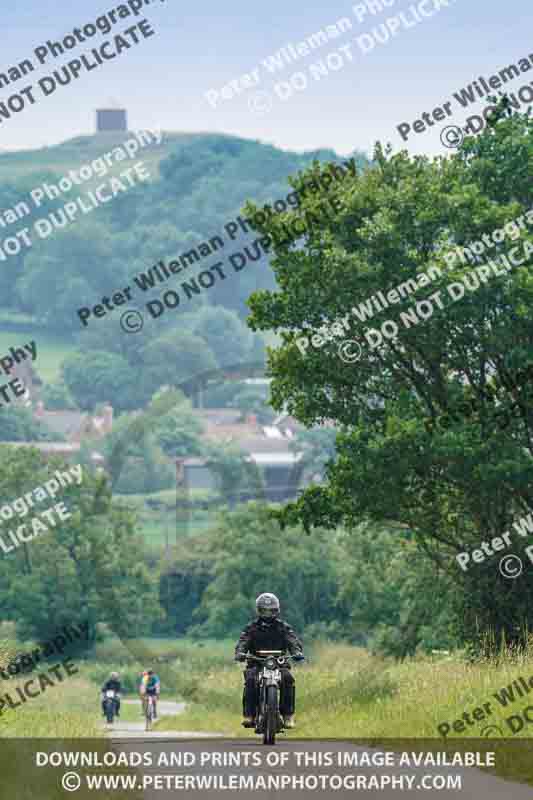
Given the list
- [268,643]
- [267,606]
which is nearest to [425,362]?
[268,643]

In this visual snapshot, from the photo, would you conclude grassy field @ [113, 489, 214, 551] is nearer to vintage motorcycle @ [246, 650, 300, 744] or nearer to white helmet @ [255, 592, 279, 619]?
vintage motorcycle @ [246, 650, 300, 744]

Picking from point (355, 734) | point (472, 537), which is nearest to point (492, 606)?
point (472, 537)

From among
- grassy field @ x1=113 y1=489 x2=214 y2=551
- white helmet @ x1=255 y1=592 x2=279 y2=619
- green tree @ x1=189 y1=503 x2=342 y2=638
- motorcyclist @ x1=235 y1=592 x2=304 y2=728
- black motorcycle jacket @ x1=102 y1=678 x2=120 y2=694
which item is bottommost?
black motorcycle jacket @ x1=102 y1=678 x2=120 y2=694

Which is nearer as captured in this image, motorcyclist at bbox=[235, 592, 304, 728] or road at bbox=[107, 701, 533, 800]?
road at bbox=[107, 701, 533, 800]

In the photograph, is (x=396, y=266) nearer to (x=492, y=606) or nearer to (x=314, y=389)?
(x=314, y=389)

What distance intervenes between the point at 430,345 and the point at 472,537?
373 cm

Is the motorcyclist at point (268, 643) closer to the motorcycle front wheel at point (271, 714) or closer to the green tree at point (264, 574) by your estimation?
the motorcycle front wheel at point (271, 714)

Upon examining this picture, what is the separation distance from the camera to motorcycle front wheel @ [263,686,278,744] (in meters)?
16.3

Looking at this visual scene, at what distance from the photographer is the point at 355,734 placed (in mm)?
20531

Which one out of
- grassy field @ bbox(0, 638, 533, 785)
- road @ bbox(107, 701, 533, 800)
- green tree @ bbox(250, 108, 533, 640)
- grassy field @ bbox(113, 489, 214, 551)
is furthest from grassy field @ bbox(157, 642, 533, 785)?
grassy field @ bbox(113, 489, 214, 551)

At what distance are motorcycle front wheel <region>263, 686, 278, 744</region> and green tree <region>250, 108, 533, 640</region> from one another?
1224cm

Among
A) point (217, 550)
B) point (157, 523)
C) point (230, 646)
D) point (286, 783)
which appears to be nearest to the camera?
point (286, 783)

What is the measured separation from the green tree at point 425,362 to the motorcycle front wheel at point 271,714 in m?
12.2

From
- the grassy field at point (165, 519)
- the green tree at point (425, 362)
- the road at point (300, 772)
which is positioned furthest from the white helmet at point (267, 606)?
the grassy field at point (165, 519)
